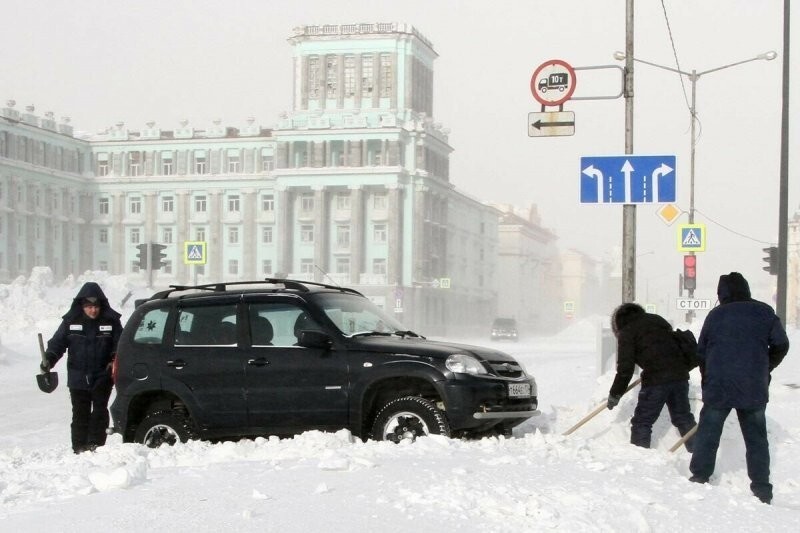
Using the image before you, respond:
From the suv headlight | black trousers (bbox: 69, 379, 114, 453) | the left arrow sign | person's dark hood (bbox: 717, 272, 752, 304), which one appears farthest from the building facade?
person's dark hood (bbox: 717, 272, 752, 304)

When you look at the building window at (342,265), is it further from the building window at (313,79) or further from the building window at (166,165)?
the building window at (166,165)

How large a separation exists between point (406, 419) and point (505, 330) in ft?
232

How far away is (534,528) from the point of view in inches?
260

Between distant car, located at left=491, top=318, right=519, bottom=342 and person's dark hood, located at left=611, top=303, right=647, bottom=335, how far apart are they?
227 feet

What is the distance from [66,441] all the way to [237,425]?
19.0ft

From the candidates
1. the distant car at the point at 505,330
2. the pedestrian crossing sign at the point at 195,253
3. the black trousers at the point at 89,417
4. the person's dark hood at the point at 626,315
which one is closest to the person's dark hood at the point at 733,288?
the person's dark hood at the point at 626,315

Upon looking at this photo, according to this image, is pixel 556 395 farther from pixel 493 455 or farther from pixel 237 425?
pixel 493 455

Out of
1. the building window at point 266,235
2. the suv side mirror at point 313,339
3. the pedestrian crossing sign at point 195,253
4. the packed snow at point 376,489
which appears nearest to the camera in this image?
the packed snow at point 376,489

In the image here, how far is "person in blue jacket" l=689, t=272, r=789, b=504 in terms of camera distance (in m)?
9.16

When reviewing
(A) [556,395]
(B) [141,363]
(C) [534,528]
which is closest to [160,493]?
(C) [534,528]

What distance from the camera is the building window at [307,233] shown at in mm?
102188

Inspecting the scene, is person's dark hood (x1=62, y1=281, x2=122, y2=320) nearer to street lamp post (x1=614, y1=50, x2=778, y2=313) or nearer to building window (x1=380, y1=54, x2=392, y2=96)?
street lamp post (x1=614, y1=50, x2=778, y2=313)

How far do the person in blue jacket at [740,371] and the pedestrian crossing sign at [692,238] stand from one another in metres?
22.7

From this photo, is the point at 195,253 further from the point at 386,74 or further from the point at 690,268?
the point at 386,74
